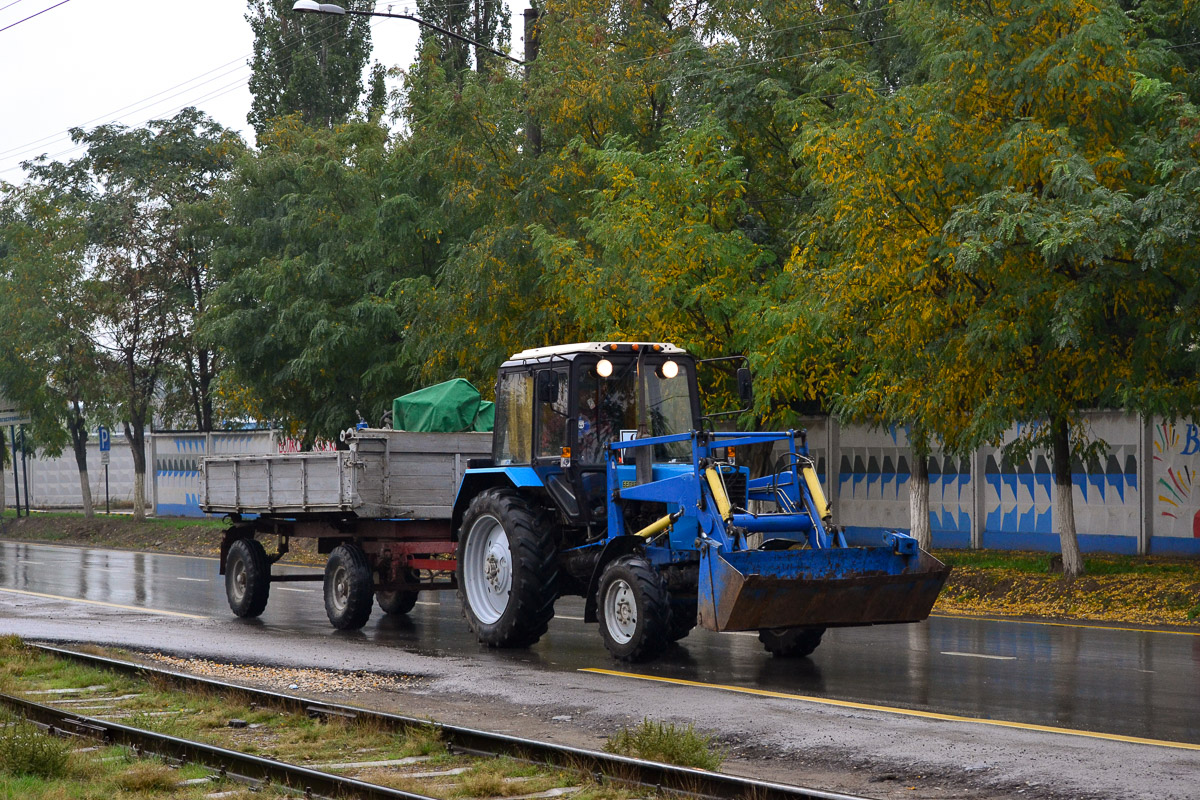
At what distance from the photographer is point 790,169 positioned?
79.9ft

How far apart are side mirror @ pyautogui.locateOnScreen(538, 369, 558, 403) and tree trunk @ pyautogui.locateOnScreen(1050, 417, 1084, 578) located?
347 inches

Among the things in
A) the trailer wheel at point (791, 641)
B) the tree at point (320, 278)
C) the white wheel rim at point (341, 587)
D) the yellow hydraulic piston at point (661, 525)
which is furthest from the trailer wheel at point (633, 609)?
the tree at point (320, 278)

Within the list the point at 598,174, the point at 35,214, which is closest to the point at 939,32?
the point at 598,174

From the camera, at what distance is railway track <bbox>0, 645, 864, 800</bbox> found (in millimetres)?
7609

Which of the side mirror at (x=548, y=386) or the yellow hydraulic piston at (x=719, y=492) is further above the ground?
the side mirror at (x=548, y=386)

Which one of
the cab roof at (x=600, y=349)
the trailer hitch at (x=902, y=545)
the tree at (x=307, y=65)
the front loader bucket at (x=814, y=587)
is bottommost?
the front loader bucket at (x=814, y=587)

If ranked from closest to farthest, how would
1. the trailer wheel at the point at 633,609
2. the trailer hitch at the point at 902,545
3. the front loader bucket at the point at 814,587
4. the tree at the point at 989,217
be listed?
the front loader bucket at the point at 814,587, the trailer hitch at the point at 902,545, the trailer wheel at the point at 633,609, the tree at the point at 989,217

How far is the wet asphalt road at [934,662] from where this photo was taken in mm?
10555

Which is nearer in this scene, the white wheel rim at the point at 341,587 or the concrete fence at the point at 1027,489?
the white wheel rim at the point at 341,587

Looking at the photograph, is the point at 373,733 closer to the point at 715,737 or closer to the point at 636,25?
the point at 715,737

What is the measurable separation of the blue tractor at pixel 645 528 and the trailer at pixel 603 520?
0.02 meters

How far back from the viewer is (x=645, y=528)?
509 inches

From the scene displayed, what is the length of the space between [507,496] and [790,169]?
11.9m

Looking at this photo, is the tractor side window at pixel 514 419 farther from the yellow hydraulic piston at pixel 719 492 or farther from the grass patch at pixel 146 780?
the grass patch at pixel 146 780
